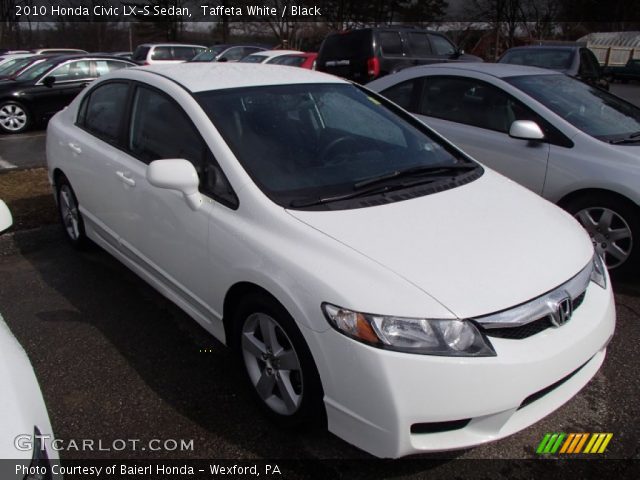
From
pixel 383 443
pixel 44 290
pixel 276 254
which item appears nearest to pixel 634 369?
pixel 383 443

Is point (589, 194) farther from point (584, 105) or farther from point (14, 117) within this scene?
point (14, 117)

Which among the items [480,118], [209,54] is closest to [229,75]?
[480,118]

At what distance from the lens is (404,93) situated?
527cm

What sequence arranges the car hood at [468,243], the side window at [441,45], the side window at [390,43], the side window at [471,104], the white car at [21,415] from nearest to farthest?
the white car at [21,415]
the car hood at [468,243]
the side window at [471,104]
the side window at [390,43]
the side window at [441,45]

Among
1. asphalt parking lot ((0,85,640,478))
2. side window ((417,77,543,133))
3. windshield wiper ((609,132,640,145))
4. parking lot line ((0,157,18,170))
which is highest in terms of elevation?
side window ((417,77,543,133))

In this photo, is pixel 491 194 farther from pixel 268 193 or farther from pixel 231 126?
pixel 231 126

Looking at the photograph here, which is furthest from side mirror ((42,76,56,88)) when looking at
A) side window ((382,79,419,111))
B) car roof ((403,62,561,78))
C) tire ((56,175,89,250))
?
car roof ((403,62,561,78))

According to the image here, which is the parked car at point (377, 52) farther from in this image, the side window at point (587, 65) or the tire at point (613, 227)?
the tire at point (613, 227)

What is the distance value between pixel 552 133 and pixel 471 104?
84cm

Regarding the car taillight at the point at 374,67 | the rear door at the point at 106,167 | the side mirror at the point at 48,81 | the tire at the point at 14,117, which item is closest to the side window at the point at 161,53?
the side mirror at the point at 48,81

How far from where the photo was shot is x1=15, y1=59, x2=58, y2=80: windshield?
36.4 feet

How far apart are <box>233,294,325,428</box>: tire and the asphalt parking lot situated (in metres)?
0.13

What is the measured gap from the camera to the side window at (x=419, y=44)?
405 inches

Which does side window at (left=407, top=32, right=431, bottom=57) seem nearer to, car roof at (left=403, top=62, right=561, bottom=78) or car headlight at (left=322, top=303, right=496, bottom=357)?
car roof at (left=403, top=62, right=561, bottom=78)
